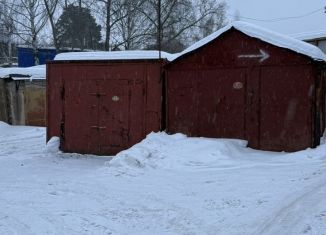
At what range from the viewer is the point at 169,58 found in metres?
12.4

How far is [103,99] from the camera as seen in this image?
12266 mm

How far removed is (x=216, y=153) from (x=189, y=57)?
2.49m

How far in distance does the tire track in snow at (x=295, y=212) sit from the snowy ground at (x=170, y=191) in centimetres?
1

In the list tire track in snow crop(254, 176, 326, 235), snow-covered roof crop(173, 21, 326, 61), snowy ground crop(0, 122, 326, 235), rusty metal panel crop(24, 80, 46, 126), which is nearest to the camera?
tire track in snow crop(254, 176, 326, 235)

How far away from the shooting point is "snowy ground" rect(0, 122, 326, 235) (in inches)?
235

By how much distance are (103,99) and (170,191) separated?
495 cm

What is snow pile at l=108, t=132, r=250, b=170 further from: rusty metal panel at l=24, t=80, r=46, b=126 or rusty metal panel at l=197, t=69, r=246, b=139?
rusty metal panel at l=24, t=80, r=46, b=126

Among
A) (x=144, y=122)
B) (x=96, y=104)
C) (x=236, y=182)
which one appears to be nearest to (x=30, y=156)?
(x=96, y=104)

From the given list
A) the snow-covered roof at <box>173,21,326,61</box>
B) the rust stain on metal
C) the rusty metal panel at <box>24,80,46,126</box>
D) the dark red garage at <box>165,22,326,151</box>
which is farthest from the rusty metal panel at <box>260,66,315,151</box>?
the rusty metal panel at <box>24,80,46,126</box>

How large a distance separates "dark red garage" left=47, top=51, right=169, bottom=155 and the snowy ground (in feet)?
2.12

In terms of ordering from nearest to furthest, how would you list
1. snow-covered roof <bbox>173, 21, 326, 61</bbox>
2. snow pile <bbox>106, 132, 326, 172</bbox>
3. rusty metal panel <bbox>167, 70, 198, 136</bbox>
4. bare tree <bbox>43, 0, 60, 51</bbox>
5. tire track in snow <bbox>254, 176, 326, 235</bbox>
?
tire track in snow <bbox>254, 176, 326, 235</bbox>, snow pile <bbox>106, 132, 326, 172</bbox>, snow-covered roof <bbox>173, 21, 326, 61</bbox>, rusty metal panel <bbox>167, 70, 198, 136</bbox>, bare tree <bbox>43, 0, 60, 51</bbox>

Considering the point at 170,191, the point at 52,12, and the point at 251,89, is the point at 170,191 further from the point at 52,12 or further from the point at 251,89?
the point at 52,12

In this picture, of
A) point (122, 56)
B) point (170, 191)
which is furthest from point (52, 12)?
point (170, 191)

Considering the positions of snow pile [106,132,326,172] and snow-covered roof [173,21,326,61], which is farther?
snow-covered roof [173,21,326,61]
